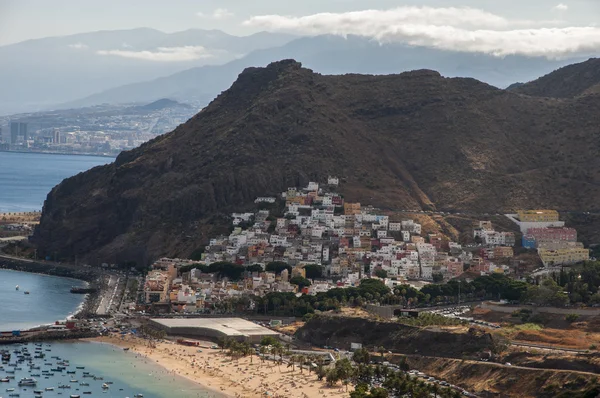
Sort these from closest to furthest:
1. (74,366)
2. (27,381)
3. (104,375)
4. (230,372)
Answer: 1. (27,381)
2. (104,375)
3. (230,372)
4. (74,366)

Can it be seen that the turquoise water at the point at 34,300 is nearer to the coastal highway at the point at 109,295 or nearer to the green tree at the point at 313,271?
the coastal highway at the point at 109,295

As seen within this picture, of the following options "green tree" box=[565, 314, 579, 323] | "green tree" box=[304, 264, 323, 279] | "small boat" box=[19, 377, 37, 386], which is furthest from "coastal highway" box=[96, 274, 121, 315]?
"green tree" box=[565, 314, 579, 323]

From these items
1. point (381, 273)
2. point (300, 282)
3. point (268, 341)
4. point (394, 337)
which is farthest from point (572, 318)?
point (300, 282)

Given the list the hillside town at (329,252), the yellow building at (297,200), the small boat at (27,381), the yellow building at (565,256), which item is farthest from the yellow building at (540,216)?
the small boat at (27,381)

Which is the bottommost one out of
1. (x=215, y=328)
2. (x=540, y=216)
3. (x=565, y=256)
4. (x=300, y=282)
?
(x=215, y=328)

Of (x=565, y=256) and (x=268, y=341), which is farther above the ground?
(x=565, y=256)

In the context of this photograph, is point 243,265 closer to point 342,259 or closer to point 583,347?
point 342,259

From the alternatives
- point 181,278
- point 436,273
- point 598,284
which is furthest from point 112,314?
point 598,284

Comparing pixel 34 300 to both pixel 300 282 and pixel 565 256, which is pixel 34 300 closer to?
pixel 300 282
